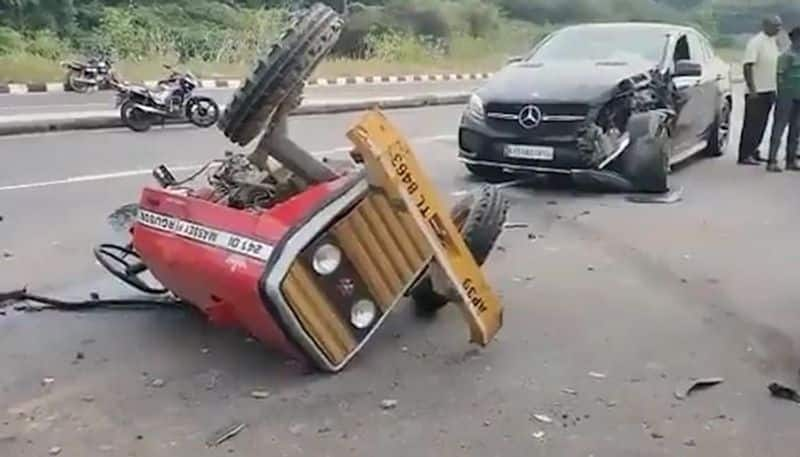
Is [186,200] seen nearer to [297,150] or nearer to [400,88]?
[297,150]

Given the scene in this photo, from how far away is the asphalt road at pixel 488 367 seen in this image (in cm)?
421

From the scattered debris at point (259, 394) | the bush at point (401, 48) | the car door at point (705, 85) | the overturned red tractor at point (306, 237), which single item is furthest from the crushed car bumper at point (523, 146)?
the bush at point (401, 48)

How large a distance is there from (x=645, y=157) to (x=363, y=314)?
558 centimetres

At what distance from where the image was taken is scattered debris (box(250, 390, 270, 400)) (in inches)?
183

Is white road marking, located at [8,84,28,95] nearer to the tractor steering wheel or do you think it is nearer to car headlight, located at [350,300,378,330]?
the tractor steering wheel

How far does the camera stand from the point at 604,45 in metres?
11.2

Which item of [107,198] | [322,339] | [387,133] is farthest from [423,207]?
[107,198]

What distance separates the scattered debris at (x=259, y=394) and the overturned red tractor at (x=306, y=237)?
250mm

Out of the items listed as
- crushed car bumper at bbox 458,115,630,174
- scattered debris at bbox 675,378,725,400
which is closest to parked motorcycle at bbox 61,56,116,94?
crushed car bumper at bbox 458,115,630,174

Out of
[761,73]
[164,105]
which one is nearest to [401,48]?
[164,105]

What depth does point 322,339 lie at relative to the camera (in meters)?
4.82

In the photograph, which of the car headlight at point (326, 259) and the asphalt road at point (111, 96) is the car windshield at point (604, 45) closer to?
the asphalt road at point (111, 96)

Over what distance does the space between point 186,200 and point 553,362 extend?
1871 mm

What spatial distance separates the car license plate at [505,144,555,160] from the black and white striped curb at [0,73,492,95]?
7.04 metres
